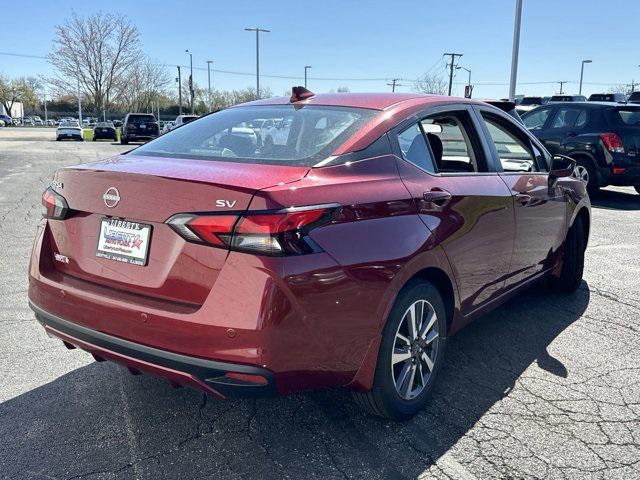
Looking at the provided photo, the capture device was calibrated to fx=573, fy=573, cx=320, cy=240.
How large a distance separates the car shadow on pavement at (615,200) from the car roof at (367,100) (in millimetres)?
8129

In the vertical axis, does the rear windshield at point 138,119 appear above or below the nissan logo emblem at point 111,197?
above

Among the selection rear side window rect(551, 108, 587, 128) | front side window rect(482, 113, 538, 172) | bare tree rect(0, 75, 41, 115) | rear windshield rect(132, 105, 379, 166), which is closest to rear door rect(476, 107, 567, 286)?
front side window rect(482, 113, 538, 172)

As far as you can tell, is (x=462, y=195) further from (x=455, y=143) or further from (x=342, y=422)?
(x=342, y=422)

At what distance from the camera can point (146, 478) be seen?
244 cm

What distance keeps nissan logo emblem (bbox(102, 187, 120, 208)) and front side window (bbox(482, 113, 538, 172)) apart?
8.09 feet

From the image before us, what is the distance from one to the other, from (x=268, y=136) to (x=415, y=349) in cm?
138

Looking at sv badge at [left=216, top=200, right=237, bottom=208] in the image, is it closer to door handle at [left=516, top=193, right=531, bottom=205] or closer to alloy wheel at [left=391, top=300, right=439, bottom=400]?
alloy wheel at [left=391, top=300, right=439, bottom=400]

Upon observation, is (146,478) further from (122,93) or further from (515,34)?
(122,93)

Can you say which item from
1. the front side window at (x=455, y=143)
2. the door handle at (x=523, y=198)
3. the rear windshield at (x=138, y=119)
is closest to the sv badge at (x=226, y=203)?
the front side window at (x=455, y=143)

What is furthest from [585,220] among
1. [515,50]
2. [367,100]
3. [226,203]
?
[515,50]

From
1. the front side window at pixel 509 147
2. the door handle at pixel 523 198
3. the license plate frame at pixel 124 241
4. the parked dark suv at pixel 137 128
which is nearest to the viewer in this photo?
the license plate frame at pixel 124 241

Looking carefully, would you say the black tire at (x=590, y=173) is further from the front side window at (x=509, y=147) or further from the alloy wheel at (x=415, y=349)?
the alloy wheel at (x=415, y=349)

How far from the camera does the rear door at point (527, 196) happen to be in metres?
3.87

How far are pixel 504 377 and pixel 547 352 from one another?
1.88 feet
